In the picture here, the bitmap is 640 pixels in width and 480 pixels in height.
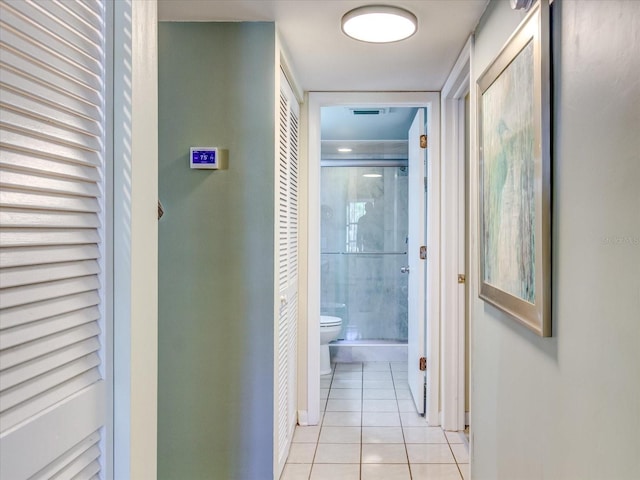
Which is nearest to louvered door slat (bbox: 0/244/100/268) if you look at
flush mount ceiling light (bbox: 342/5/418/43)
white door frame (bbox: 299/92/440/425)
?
flush mount ceiling light (bbox: 342/5/418/43)

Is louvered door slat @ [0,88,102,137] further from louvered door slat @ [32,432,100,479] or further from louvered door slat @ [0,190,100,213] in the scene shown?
louvered door slat @ [32,432,100,479]

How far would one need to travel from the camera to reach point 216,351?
197 cm

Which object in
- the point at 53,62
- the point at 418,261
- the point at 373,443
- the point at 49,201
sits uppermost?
the point at 53,62

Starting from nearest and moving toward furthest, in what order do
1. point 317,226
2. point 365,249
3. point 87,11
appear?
point 87,11 → point 317,226 → point 365,249

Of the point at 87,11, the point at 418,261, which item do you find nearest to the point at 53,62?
the point at 87,11

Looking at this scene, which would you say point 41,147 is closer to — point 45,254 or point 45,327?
point 45,254

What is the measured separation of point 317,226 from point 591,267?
6.77 ft

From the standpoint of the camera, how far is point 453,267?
8.93 feet

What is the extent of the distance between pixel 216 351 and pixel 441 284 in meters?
1.50

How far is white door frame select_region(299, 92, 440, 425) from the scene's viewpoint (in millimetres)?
2809

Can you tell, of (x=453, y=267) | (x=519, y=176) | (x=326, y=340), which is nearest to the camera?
(x=519, y=176)

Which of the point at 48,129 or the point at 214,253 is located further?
the point at 214,253

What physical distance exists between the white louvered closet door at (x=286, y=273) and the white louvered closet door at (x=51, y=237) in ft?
3.96

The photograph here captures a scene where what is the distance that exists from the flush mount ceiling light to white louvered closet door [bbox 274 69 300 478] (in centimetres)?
47
